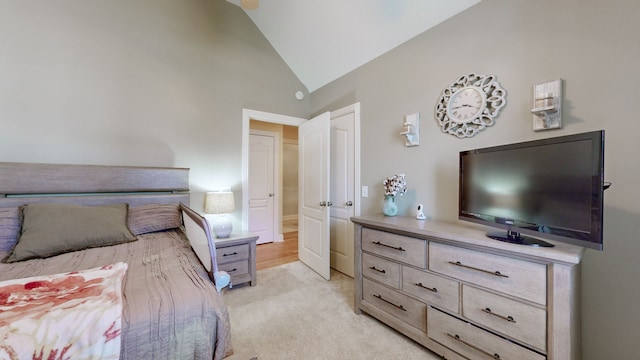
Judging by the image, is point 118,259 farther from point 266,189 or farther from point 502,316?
point 266,189

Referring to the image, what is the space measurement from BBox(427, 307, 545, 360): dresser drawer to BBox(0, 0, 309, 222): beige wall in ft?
8.22

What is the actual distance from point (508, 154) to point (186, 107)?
124 inches

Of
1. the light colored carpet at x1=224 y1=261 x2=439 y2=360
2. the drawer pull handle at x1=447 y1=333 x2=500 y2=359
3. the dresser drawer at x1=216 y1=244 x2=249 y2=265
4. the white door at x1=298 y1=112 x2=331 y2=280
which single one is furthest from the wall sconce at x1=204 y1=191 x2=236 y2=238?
the drawer pull handle at x1=447 y1=333 x2=500 y2=359

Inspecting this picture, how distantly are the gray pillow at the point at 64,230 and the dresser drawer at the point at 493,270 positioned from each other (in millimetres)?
2323

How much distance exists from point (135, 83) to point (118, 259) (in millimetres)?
1978

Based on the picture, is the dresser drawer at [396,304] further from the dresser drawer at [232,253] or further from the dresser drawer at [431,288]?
the dresser drawer at [232,253]

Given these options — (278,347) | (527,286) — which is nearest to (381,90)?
(527,286)

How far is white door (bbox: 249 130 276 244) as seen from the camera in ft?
14.3

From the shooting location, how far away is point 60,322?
729 millimetres

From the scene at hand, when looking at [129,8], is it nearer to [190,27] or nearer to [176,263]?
[190,27]

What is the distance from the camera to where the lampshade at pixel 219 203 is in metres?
2.65

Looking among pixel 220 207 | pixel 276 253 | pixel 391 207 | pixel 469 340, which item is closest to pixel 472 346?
pixel 469 340

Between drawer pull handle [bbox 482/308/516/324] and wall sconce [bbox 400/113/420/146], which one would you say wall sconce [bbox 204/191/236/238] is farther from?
drawer pull handle [bbox 482/308/516/324]

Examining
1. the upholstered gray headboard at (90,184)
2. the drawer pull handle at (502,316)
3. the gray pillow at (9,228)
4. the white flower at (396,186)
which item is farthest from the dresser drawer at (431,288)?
the gray pillow at (9,228)
